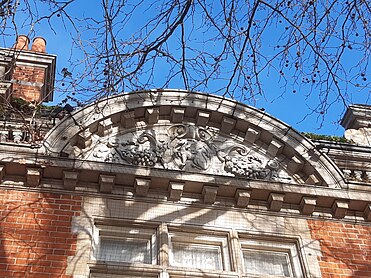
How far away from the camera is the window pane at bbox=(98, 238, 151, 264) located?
25.2ft

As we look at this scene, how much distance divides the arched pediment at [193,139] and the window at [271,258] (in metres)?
1.18

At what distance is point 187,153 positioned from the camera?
9188 mm

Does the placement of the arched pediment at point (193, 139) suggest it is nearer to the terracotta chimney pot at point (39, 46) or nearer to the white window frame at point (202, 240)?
the white window frame at point (202, 240)

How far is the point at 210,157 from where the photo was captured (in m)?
9.27

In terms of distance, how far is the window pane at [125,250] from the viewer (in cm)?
768

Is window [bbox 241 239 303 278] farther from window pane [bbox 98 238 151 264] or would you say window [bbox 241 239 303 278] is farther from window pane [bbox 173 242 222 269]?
window pane [bbox 98 238 151 264]

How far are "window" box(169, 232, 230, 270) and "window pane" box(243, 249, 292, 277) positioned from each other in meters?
0.36

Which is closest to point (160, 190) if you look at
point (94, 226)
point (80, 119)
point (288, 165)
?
point (94, 226)

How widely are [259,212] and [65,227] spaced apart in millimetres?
2914

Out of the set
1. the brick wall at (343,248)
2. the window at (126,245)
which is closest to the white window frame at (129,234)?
the window at (126,245)

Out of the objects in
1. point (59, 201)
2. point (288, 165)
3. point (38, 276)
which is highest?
point (288, 165)

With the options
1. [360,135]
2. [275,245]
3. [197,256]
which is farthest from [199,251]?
[360,135]

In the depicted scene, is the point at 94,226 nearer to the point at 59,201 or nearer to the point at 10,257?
the point at 59,201

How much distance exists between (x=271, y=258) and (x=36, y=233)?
338 centimetres
